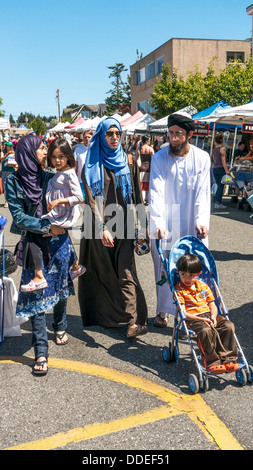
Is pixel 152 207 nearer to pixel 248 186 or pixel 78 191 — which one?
pixel 78 191

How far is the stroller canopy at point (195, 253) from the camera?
405 cm

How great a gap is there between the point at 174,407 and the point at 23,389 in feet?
3.74

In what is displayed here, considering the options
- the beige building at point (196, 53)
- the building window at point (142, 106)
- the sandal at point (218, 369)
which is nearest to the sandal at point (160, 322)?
the sandal at point (218, 369)

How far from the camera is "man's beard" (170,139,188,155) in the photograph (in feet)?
13.9

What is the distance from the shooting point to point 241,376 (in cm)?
355

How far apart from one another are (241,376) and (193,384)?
0.39 m

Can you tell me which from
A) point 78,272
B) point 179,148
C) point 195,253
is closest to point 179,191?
point 179,148

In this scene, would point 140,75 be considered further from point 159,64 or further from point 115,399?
point 115,399

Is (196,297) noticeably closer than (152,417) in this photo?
No

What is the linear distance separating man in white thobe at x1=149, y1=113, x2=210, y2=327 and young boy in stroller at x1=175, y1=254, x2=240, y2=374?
473 millimetres

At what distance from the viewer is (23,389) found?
3.57 meters

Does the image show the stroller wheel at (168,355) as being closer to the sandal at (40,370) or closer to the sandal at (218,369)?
the sandal at (218,369)

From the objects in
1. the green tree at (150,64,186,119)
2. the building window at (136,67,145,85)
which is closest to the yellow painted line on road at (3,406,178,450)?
the green tree at (150,64,186,119)
